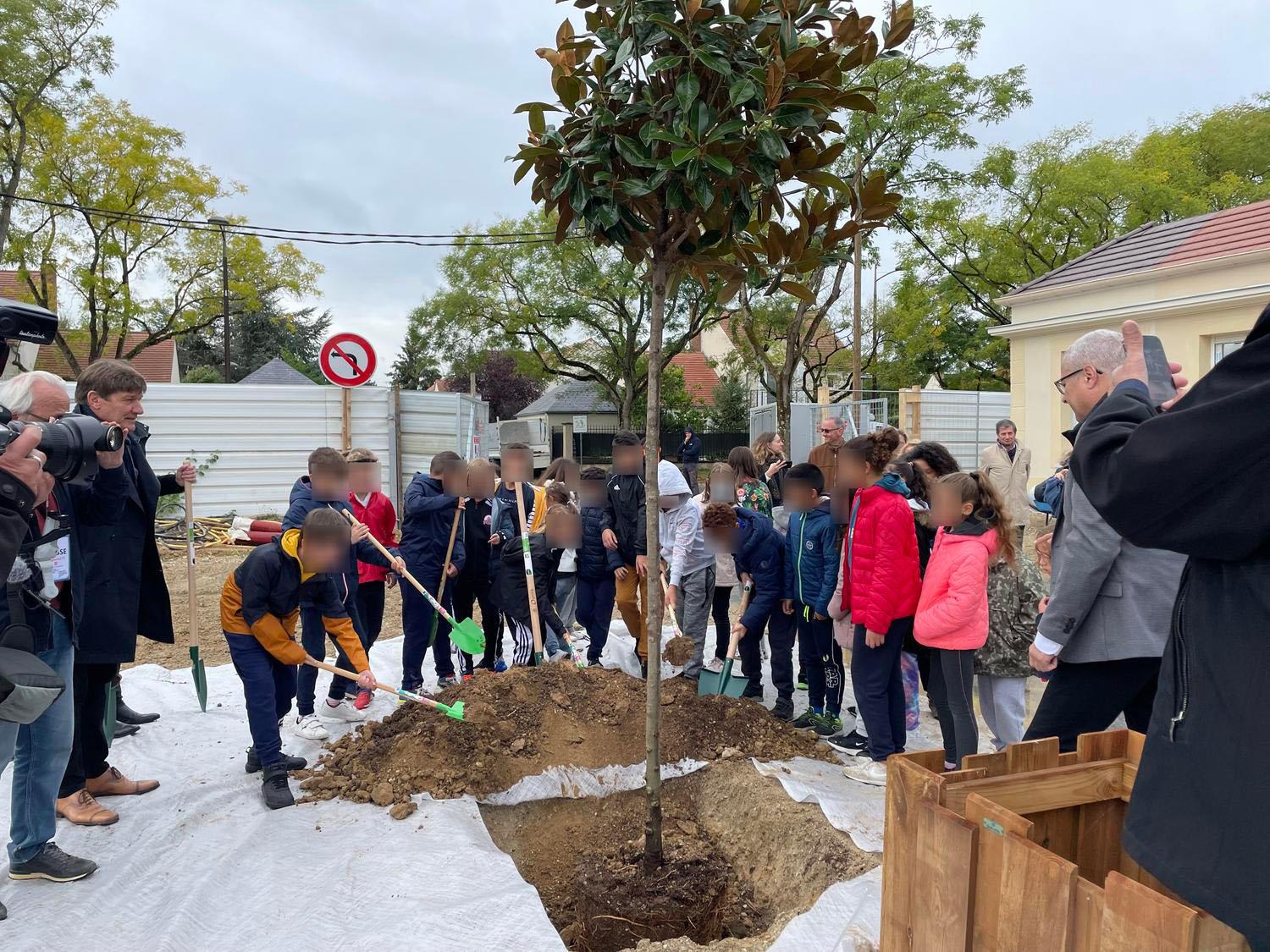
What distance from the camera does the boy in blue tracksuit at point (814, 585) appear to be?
4977 mm

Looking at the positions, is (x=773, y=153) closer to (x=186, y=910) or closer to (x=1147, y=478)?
(x=1147, y=478)

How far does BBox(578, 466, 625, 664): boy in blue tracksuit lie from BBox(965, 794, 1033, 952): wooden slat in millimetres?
4673

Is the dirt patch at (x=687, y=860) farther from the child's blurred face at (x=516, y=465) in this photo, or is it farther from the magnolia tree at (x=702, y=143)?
the child's blurred face at (x=516, y=465)

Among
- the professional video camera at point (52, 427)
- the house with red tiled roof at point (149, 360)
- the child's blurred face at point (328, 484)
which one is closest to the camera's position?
the professional video camera at point (52, 427)

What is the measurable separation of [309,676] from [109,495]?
177cm

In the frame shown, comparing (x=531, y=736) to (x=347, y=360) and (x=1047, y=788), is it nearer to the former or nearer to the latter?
(x=1047, y=788)

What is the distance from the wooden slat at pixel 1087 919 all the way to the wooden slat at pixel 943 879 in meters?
0.20

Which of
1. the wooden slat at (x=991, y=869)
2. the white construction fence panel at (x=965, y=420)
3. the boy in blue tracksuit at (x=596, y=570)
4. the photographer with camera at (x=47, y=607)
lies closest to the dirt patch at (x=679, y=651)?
the boy in blue tracksuit at (x=596, y=570)

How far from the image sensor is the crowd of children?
404cm

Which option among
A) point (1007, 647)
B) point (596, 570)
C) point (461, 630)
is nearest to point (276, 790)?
point (461, 630)

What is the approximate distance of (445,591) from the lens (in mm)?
6004

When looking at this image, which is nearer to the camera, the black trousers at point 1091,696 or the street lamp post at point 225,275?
the black trousers at point 1091,696

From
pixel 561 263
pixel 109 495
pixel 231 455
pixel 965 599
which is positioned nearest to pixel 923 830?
pixel 965 599

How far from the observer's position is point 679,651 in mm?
5449
